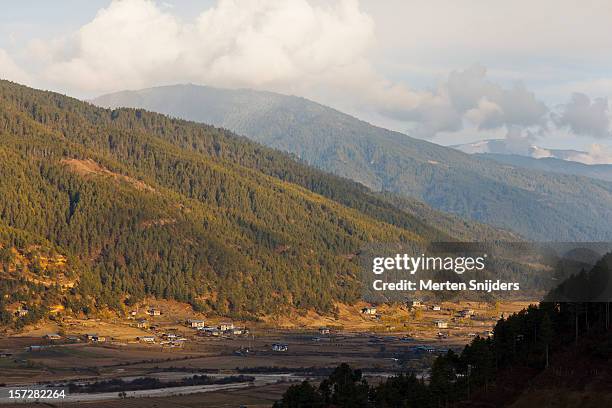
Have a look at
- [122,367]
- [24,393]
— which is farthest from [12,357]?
[24,393]

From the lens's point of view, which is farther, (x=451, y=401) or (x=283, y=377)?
(x=283, y=377)

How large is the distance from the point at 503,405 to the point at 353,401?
17202 millimetres

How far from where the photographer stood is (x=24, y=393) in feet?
501

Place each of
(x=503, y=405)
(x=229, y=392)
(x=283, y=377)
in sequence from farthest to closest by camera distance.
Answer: (x=283, y=377), (x=229, y=392), (x=503, y=405)

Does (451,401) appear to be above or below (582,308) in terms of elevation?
below

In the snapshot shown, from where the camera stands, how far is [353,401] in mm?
114938

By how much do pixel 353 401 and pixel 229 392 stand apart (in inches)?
2039

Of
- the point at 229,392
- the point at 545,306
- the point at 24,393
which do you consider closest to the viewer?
the point at 545,306

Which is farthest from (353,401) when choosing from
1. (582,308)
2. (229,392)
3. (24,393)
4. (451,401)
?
(24,393)

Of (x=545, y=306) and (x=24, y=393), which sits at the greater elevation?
(x=545, y=306)

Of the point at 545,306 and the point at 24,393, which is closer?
the point at 545,306

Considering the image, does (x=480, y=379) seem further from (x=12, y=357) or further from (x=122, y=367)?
(x=12, y=357)

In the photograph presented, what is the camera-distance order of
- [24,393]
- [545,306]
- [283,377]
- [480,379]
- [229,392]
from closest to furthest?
[480,379] < [545,306] < [24,393] < [229,392] < [283,377]

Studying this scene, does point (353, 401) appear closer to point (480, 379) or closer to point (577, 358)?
point (480, 379)
